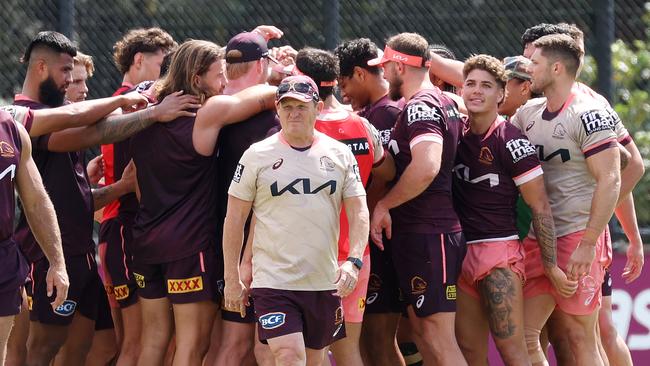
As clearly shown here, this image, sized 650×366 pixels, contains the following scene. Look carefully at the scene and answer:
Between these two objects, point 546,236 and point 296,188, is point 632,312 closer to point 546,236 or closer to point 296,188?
point 546,236

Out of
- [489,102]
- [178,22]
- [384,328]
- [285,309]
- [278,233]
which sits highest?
[178,22]

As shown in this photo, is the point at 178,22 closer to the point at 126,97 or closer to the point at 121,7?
the point at 121,7

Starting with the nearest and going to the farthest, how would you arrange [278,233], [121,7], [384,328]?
[278,233] → [384,328] → [121,7]

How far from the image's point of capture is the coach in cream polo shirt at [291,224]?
6.54 meters

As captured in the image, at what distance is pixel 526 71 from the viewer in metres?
8.06

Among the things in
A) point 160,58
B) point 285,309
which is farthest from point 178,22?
point 285,309

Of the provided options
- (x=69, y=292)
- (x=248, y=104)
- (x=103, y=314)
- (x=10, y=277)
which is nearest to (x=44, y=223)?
(x=10, y=277)

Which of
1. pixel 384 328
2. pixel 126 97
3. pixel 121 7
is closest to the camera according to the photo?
pixel 126 97

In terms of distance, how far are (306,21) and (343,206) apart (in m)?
3.07

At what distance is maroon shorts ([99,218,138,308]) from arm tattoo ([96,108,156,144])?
75 cm

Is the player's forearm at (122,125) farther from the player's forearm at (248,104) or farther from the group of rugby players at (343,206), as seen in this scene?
the player's forearm at (248,104)

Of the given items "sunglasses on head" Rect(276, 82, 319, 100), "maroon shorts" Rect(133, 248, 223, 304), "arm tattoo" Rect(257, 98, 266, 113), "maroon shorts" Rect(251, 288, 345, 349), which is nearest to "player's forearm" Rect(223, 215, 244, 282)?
"maroon shorts" Rect(251, 288, 345, 349)

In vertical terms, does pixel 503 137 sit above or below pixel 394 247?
above

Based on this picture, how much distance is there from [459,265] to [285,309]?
4.35ft
